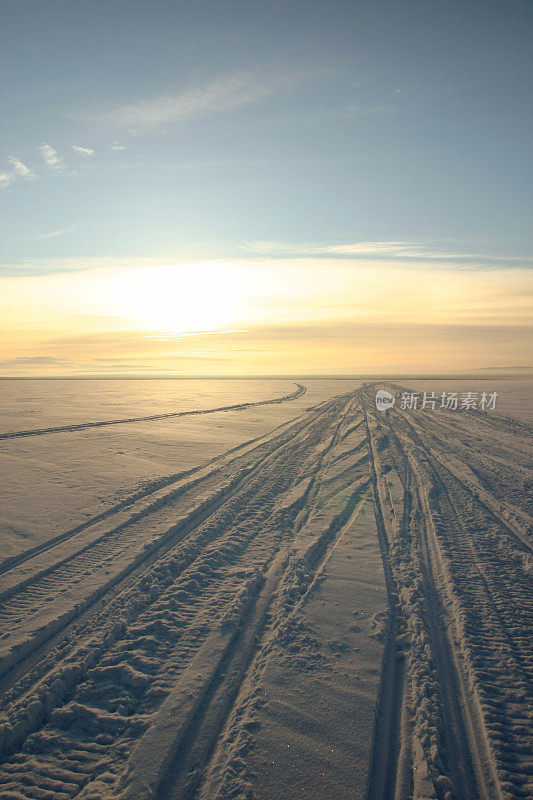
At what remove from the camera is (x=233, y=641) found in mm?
3564

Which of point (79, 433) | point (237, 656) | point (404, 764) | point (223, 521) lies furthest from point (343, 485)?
point (79, 433)

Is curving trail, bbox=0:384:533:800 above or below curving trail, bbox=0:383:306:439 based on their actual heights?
below

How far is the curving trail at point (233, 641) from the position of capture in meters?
2.51

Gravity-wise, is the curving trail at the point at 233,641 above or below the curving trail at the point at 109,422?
below

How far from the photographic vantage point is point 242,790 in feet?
7.81

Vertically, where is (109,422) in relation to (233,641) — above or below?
above

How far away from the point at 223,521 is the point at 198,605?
2.06 meters

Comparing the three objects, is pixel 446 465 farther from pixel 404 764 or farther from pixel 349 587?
A: pixel 404 764

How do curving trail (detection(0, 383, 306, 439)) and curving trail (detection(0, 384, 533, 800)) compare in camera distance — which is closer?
curving trail (detection(0, 384, 533, 800))

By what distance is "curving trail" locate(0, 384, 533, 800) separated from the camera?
2508mm

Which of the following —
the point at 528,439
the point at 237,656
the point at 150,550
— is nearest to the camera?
the point at 237,656

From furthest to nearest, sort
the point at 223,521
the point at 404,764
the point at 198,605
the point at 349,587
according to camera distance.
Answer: the point at 223,521 → the point at 349,587 → the point at 198,605 → the point at 404,764

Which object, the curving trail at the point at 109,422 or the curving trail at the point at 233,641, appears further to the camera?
the curving trail at the point at 109,422

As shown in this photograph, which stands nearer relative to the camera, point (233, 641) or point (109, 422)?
point (233, 641)
